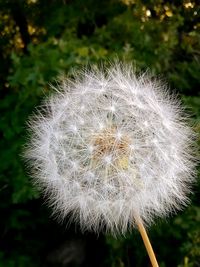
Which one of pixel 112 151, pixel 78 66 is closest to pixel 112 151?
pixel 112 151

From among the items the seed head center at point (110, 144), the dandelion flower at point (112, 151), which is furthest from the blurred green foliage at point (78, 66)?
→ the seed head center at point (110, 144)

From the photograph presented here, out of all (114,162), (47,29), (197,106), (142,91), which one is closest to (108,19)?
(47,29)

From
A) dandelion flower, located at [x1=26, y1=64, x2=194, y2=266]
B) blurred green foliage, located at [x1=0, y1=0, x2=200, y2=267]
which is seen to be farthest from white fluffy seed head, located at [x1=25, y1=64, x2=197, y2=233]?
blurred green foliage, located at [x1=0, y1=0, x2=200, y2=267]

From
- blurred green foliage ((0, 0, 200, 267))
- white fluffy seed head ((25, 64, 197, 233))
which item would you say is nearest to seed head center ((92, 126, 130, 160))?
white fluffy seed head ((25, 64, 197, 233))

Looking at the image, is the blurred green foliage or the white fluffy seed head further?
the blurred green foliage

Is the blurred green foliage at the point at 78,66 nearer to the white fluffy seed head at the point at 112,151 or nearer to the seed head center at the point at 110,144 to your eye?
the white fluffy seed head at the point at 112,151

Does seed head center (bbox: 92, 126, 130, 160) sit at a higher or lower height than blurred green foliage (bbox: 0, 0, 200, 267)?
higher

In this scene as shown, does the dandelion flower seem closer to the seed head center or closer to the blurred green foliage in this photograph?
the seed head center

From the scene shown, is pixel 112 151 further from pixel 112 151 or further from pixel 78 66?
pixel 78 66
